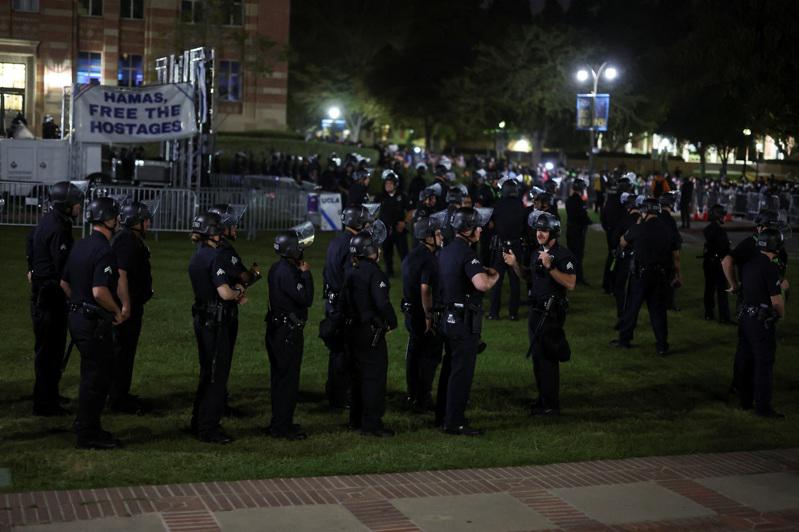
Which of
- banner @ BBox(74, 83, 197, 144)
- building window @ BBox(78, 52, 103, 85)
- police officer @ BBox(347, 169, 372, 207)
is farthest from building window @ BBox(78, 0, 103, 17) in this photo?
police officer @ BBox(347, 169, 372, 207)

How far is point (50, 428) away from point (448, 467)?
3423 mm

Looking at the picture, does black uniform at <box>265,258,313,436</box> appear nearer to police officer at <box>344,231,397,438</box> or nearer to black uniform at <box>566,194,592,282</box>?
police officer at <box>344,231,397,438</box>

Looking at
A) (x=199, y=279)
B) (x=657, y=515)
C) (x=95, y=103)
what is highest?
(x=95, y=103)

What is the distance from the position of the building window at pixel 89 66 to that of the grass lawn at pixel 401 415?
1535 inches

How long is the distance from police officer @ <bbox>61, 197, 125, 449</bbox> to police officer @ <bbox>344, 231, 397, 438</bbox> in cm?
193

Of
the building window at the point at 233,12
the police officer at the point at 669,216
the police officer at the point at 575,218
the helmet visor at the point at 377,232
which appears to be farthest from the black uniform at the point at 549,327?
the building window at the point at 233,12

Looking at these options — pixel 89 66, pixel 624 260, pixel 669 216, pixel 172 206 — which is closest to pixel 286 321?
pixel 624 260

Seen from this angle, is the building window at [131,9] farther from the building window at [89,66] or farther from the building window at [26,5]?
the building window at [26,5]

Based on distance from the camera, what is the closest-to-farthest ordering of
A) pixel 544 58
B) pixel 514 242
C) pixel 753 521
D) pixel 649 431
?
1. pixel 753 521
2. pixel 649 431
3. pixel 514 242
4. pixel 544 58

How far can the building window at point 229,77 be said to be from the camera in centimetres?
5375

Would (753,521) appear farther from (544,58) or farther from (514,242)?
(544,58)

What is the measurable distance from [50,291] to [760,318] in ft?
21.2

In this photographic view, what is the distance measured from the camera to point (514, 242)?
15.9 m

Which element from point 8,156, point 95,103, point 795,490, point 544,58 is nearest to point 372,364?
point 795,490
